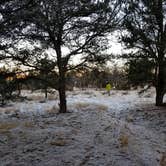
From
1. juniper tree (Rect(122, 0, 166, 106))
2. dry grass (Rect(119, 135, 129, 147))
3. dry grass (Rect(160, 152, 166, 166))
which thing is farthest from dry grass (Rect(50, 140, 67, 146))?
juniper tree (Rect(122, 0, 166, 106))

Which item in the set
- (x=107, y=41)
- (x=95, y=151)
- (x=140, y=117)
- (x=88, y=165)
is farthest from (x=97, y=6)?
(x=88, y=165)

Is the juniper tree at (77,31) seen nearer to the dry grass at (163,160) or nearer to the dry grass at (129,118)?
the dry grass at (129,118)

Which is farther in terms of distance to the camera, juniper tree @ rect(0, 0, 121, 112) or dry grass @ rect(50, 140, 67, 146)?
juniper tree @ rect(0, 0, 121, 112)

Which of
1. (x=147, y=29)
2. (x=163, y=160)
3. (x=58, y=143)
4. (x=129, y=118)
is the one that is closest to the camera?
(x=163, y=160)

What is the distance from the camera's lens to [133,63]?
1684 cm

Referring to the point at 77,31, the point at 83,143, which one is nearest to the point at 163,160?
the point at 83,143

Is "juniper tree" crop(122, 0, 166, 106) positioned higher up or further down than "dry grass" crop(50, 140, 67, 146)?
higher up

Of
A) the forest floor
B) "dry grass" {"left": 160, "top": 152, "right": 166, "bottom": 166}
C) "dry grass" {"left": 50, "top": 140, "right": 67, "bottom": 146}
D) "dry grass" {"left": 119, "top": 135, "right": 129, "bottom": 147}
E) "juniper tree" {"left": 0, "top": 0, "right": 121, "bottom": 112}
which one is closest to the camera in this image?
the forest floor

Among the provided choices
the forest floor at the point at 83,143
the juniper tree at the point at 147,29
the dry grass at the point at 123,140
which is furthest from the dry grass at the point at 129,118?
the dry grass at the point at 123,140

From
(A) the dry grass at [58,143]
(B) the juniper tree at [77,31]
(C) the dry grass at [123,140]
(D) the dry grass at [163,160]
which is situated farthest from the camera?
(B) the juniper tree at [77,31]

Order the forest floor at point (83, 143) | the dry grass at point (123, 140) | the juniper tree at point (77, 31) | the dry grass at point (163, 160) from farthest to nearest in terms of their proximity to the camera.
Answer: the juniper tree at point (77, 31) → the dry grass at point (123, 140) → the dry grass at point (163, 160) → the forest floor at point (83, 143)

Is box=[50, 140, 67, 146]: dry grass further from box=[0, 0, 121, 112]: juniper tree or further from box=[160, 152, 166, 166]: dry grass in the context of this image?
box=[0, 0, 121, 112]: juniper tree

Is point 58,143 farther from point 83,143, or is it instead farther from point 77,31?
point 77,31

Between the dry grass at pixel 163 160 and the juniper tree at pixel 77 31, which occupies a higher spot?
the juniper tree at pixel 77 31
